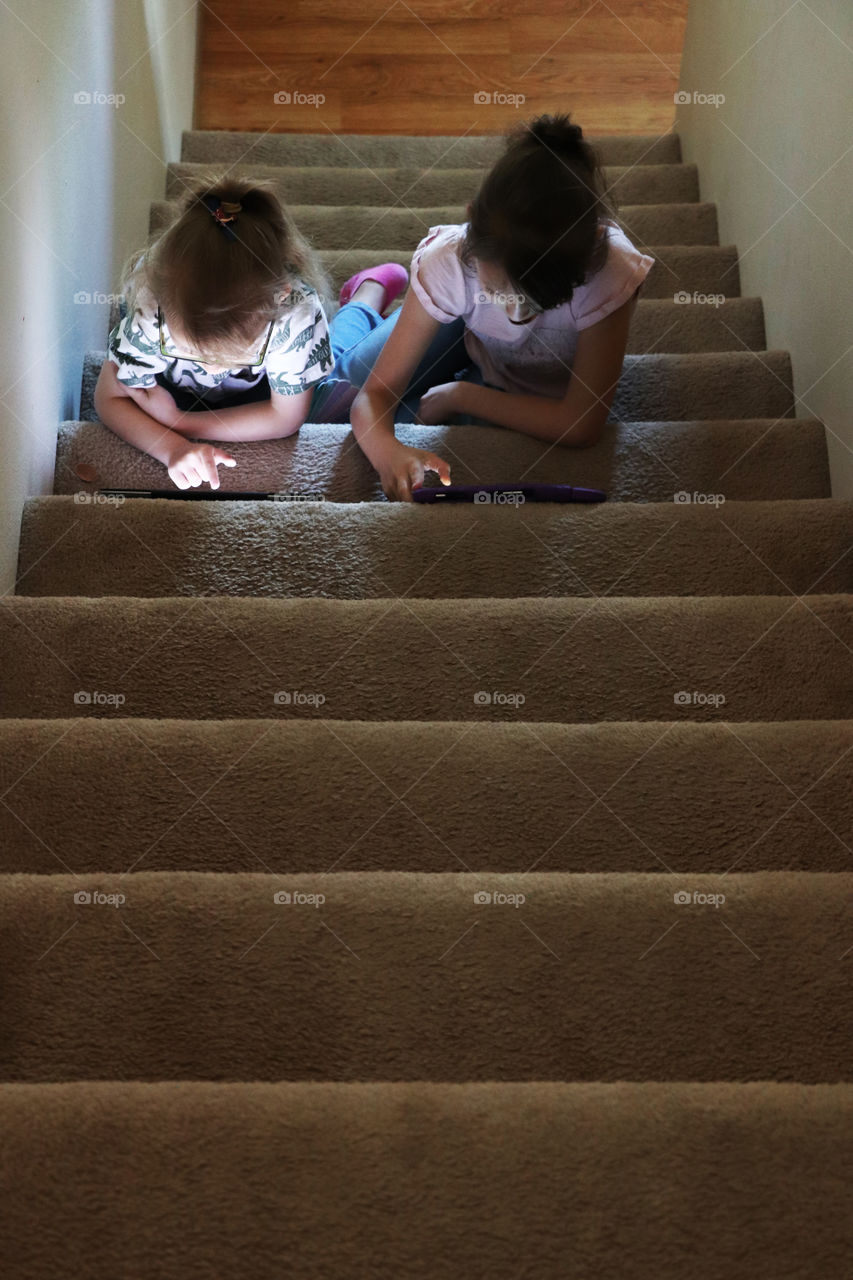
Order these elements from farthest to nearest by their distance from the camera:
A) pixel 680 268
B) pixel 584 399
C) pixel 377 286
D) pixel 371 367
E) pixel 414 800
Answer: pixel 680 268
pixel 377 286
pixel 371 367
pixel 584 399
pixel 414 800

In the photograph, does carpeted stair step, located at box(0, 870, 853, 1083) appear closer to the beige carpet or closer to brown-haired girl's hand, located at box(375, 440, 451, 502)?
the beige carpet

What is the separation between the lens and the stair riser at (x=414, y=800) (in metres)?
1.03

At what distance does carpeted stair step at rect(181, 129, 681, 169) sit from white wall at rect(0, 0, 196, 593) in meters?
0.37

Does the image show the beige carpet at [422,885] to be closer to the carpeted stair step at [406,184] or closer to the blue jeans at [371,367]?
the blue jeans at [371,367]

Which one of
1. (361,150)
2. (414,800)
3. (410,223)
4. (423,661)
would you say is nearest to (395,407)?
(423,661)

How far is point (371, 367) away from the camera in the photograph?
6.05 feet

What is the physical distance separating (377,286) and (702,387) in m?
0.61

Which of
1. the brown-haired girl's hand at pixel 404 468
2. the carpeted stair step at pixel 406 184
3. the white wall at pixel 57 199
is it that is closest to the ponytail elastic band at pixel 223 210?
the white wall at pixel 57 199

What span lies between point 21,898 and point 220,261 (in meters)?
0.81

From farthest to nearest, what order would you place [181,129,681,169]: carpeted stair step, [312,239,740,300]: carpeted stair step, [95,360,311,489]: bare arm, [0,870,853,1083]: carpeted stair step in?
[181,129,681,169]: carpeted stair step → [312,239,740,300]: carpeted stair step → [95,360,311,489]: bare arm → [0,870,853,1083]: carpeted stair step

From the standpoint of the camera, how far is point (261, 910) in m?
0.89

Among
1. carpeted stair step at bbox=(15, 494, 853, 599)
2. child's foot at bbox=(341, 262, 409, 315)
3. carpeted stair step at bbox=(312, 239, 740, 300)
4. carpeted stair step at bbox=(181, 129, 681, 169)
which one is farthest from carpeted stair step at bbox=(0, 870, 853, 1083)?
carpeted stair step at bbox=(181, 129, 681, 169)

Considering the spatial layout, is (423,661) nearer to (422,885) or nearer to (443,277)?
(422,885)

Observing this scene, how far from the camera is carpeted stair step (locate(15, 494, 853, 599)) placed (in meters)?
1.42
